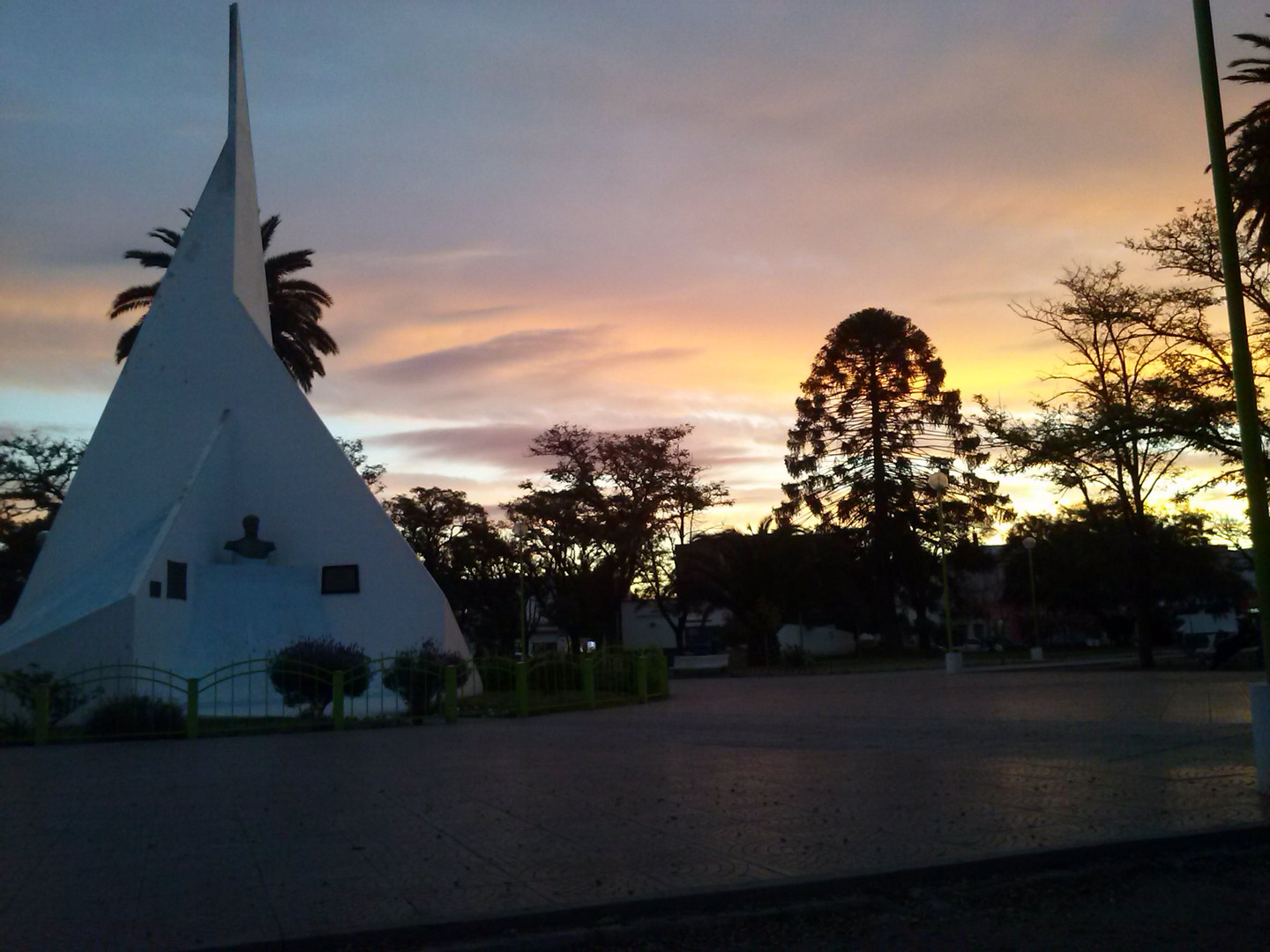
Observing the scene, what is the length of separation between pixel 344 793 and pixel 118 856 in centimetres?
265

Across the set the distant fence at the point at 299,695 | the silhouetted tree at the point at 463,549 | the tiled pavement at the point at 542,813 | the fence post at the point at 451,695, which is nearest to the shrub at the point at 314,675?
the distant fence at the point at 299,695

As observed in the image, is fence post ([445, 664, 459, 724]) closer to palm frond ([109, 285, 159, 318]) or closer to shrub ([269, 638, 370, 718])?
shrub ([269, 638, 370, 718])

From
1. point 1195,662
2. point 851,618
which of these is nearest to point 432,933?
point 1195,662

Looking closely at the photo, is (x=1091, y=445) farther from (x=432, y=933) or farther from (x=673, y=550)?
(x=673, y=550)

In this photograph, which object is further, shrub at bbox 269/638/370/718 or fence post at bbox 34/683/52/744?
shrub at bbox 269/638/370/718

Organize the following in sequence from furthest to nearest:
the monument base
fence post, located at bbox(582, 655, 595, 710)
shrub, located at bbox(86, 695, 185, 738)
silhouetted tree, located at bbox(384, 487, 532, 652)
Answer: silhouetted tree, located at bbox(384, 487, 532, 652) → fence post, located at bbox(582, 655, 595, 710) → shrub, located at bbox(86, 695, 185, 738) → the monument base

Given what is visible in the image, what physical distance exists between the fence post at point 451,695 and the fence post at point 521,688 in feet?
3.38

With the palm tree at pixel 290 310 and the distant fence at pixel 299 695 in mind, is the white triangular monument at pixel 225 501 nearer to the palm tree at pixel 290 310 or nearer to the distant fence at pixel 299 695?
the distant fence at pixel 299 695

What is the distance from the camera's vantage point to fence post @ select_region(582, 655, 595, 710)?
20.3 m

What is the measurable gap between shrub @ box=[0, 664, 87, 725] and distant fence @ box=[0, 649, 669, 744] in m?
0.02

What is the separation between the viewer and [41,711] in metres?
16.0

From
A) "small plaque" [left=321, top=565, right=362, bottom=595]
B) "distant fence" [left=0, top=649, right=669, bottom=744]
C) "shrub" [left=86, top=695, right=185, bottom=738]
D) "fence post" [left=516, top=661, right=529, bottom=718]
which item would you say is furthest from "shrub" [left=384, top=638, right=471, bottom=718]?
"small plaque" [left=321, top=565, right=362, bottom=595]

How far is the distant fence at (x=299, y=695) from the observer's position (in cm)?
1659

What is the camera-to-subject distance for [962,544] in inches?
2052
